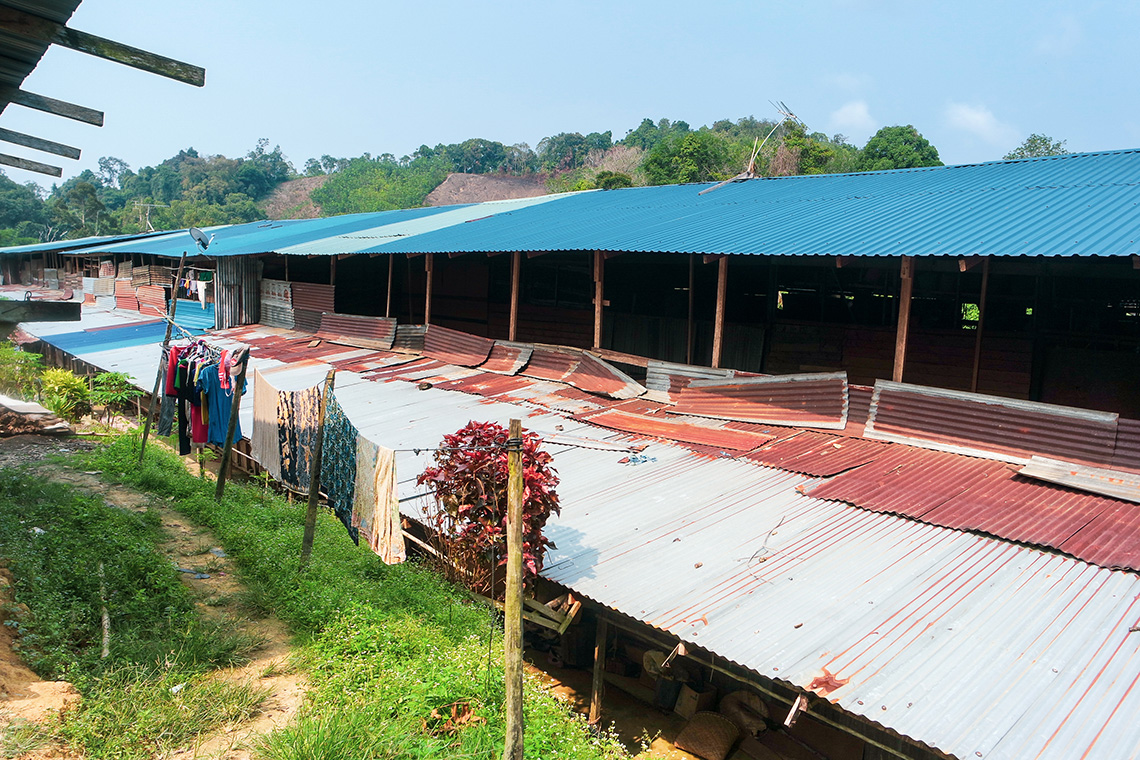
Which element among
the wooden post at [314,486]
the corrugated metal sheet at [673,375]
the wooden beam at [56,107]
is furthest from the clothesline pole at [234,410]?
the corrugated metal sheet at [673,375]

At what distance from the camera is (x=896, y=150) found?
4172cm

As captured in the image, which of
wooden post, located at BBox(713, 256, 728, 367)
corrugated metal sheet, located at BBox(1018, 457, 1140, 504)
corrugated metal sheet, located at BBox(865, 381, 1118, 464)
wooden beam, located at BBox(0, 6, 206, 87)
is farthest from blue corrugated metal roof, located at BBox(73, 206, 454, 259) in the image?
corrugated metal sheet, located at BBox(1018, 457, 1140, 504)

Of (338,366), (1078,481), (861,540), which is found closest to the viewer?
(861,540)

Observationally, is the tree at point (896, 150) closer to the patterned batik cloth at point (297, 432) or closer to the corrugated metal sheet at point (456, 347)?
the corrugated metal sheet at point (456, 347)

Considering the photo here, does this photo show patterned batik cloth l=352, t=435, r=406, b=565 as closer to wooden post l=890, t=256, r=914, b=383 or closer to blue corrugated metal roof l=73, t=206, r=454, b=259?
wooden post l=890, t=256, r=914, b=383

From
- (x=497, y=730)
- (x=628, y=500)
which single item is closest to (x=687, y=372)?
(x=628, y=500)

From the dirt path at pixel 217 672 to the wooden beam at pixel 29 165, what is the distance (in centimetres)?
352

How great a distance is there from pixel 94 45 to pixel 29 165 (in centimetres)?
324

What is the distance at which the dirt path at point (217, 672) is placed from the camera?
4648 millimetres

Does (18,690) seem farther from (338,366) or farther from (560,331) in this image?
(560,331)

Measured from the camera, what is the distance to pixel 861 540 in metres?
6.16

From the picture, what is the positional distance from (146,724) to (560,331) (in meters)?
12.9

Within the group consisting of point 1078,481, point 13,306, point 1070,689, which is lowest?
point 1070,689

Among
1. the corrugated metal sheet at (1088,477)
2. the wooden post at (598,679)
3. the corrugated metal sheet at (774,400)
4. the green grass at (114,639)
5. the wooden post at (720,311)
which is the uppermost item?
the wooden post at (720,311)
